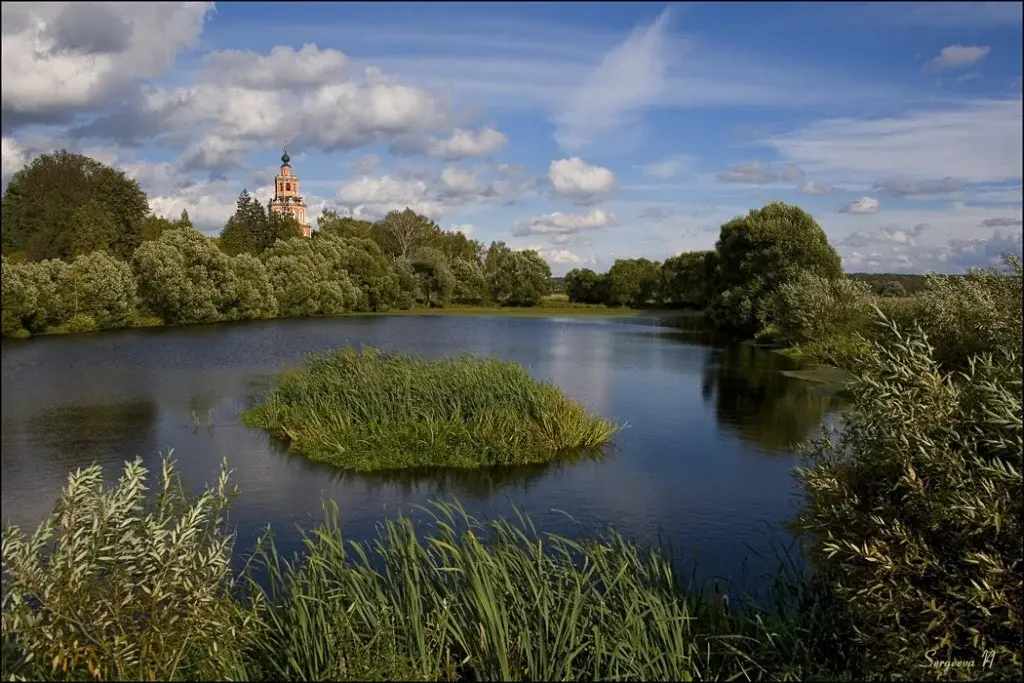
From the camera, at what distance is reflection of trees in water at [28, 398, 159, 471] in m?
16.4

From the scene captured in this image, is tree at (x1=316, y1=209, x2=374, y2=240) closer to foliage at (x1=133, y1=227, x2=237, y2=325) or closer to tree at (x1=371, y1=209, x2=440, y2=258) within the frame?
tree at (x1=371, y1=209, x2=440, y2=258)

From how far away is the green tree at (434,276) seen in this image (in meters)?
73.7

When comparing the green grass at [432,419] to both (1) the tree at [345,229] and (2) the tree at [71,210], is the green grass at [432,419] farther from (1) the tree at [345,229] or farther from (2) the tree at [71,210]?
(1) the tree at [345,229]

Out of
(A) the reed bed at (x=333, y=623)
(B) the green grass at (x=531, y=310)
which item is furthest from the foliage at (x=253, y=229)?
(A) the reed bed at (x=333, y=623)

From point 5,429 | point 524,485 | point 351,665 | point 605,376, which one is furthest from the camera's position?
point 605,376

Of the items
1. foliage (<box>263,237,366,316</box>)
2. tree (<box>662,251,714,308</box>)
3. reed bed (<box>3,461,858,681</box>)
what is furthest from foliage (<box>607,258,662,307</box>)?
reed bed (<box>3,461,858,681</box>)

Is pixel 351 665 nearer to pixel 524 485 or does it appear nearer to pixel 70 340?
pixel 524 485

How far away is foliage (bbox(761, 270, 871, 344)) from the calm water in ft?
8.76

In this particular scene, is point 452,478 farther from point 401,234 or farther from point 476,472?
point 401,234

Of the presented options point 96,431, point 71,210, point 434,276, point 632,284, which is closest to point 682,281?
point 632,284

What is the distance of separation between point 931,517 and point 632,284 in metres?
81.5

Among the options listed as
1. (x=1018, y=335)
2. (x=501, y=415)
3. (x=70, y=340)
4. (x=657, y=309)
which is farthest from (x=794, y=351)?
(x=657, y=309)

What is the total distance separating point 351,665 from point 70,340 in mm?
38870

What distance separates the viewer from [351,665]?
530 centimetres
